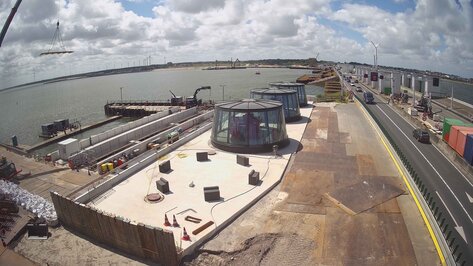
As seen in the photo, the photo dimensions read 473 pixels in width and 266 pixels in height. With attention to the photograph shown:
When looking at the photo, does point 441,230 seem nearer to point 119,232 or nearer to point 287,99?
point 119,232

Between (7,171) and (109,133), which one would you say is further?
(109,133)

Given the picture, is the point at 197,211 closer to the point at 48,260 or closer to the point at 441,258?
the point at 48,260

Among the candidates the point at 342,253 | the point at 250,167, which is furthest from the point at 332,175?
the point at 342,253

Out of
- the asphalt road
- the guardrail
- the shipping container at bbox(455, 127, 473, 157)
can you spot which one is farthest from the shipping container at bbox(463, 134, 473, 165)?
the guardrail

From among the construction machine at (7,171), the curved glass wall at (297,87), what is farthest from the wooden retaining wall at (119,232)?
the curved glass wall at (297,87)

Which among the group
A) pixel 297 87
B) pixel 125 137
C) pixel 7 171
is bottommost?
pixel 7 171

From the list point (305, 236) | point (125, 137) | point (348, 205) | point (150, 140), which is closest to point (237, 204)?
point (305, 236)

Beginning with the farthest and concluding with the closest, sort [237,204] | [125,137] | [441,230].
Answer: [125,137] < [237,204] < [441,230]
